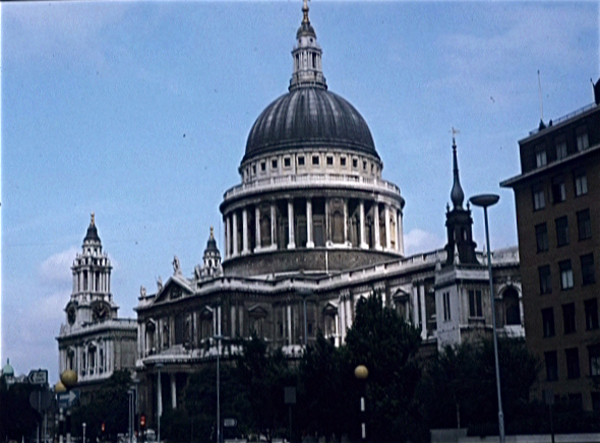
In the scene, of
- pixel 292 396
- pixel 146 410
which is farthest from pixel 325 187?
pixel 292 396

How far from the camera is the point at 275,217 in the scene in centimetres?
13700

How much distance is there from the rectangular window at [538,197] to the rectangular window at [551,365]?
1010 centimetres

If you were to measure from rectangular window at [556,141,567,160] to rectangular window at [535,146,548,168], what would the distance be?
4.16ft

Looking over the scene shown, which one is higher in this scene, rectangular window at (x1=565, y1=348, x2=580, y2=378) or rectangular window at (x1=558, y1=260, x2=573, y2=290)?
rectangular window at (x1=558, y1=260, x2=573, y2=290)

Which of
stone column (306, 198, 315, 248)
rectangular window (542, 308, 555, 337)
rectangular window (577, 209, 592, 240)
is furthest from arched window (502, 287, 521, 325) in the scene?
stone column (306, 198, 315, 248)

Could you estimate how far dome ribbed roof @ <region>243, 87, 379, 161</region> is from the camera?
459ft

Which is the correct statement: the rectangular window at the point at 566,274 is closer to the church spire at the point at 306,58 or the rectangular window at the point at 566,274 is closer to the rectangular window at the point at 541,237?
the rectangular window at the point at 541,237

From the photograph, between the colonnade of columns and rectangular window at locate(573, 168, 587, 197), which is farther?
the colonnade of columns

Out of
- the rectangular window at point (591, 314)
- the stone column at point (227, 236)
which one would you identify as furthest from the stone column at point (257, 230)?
the rectangular window at point (591, 314)

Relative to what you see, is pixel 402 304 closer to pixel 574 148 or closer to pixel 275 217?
pixel 275 217

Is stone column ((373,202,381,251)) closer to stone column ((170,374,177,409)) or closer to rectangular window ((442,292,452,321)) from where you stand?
stone column ((170,374,177,409))

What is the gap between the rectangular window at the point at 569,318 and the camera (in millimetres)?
73312

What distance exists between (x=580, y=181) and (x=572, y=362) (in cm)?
1197

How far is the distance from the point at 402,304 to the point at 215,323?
73.5 ft
